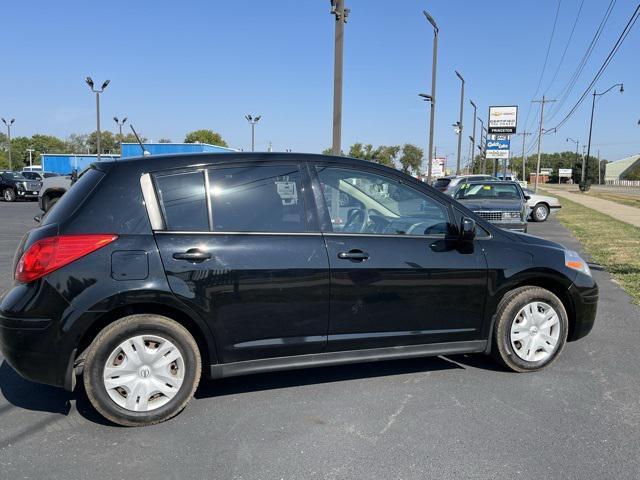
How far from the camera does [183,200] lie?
3.49 meters

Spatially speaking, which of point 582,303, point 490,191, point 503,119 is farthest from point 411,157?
point 582,303

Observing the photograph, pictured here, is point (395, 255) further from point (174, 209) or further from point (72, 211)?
point (72, 211)

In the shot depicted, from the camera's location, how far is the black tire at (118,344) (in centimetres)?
327

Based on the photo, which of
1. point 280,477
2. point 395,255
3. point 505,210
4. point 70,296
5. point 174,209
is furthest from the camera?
point 505,210

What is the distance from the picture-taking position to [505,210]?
12.8 meters

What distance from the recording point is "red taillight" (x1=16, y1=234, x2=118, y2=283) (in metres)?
3.18

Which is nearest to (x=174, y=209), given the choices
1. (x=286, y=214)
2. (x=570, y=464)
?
(x=286, y=214)

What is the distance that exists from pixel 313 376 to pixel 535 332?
→ 6.01ft

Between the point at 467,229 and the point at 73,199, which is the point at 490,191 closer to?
the point at 467,229

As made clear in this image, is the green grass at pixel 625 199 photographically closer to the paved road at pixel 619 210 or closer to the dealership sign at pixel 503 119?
the paved road at pixel 619 210

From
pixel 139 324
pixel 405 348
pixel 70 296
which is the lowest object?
pixel 405 348

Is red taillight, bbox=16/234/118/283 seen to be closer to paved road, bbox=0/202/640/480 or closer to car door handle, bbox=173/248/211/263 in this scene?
car door handle, bbox=173/248/211/263

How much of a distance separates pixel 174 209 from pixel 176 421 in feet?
4.60

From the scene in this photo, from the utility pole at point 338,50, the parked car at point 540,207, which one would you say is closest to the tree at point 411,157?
the parked car at point 540,207
